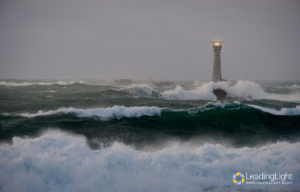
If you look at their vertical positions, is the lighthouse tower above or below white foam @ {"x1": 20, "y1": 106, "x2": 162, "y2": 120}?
above

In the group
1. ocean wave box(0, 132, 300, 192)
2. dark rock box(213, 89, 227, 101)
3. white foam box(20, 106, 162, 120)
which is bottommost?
ocean wave box(0, 132, 300, 192)

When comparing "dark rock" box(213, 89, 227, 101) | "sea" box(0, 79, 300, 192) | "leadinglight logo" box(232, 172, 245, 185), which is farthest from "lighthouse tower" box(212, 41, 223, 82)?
"leadinglight logo" box(232, 172, 245, 185)

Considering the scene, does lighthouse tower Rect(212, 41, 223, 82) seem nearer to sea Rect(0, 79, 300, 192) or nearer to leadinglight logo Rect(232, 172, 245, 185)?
sea Rect(0, 79, 300, 192)

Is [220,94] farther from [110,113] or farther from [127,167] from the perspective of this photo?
[127,167]

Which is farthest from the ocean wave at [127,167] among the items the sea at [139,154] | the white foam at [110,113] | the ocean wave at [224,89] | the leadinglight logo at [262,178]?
the ocean wave at [224,89]

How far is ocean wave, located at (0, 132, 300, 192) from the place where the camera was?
6.32 m

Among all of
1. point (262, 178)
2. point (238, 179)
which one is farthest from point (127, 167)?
point (262, 178)

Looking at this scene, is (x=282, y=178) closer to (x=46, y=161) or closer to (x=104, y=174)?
(x=104, y=174)

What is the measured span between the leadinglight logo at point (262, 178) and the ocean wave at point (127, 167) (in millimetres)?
127

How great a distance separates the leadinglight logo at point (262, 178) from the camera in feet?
22.5

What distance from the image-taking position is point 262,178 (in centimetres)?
700

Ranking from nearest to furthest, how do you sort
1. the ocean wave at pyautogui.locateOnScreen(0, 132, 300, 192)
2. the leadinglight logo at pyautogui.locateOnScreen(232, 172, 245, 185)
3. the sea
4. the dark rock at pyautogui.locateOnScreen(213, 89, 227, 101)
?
1. the ocean wave at pyautogui.locateOnScreen(0, 132, 300, 192)
2. the sea
3. the leadinglight logo at pyautogui.locateOnScreen(232, 172, 245, 185)
4. the dark rock at pyautogui.locateOnScreen(213, 89, 227, 101)

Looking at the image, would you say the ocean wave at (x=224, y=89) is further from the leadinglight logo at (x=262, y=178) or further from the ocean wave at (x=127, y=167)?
the leadinglight logo at (x=262, y=178)

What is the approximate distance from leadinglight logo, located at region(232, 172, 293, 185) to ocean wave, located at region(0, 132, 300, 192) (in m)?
0.13
